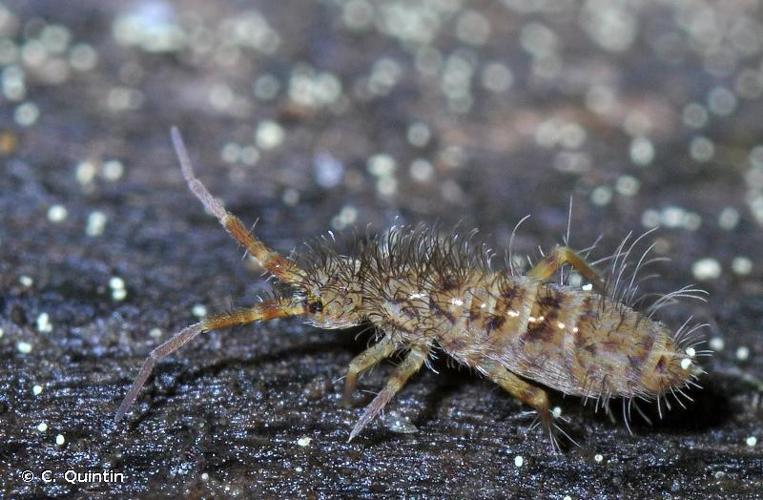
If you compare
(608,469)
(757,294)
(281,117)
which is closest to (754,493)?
(608,469)

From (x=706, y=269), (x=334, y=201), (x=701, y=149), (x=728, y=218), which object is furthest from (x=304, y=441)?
(x=701, y=149)

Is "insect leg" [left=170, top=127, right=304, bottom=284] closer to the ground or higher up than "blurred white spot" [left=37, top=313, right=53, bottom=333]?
higher up

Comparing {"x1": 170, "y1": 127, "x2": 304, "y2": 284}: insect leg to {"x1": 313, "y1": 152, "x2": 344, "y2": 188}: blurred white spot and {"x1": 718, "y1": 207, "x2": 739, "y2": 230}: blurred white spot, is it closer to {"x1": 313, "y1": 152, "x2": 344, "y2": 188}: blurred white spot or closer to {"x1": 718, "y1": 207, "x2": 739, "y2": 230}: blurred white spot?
{"x1": 313, "y1": 152, "x2": 344, "y2": 188}: blurred white spot

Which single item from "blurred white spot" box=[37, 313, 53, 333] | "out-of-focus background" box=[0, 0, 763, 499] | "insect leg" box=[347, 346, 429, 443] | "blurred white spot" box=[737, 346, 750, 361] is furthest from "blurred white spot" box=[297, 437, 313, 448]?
"blurred white spot" box=[737, 346, 750, 361]

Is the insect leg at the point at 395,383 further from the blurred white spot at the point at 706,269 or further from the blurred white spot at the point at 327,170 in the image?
the blurred white spot at the point at 706,269

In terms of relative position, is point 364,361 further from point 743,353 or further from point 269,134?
point 269,134

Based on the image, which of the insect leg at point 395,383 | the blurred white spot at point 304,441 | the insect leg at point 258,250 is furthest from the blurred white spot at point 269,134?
the blurred white spot at point 304,441
